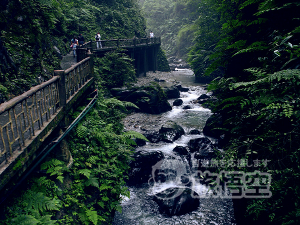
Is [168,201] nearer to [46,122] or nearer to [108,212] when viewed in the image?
[108,212]

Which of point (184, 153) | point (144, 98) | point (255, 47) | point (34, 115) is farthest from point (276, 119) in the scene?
point (144, 98)

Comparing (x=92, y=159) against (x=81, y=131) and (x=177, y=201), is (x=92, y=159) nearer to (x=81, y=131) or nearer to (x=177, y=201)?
(x=81, y=131)

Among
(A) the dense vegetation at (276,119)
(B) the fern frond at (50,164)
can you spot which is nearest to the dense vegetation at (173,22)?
(A) the dense vegetation at (276,119)

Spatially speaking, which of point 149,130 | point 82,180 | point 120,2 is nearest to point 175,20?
point 120,2

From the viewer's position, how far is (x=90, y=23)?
25109mm

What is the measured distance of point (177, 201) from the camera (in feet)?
29.5

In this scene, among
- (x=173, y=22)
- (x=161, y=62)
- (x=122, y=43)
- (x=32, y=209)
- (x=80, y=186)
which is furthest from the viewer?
(x=173, y=22)

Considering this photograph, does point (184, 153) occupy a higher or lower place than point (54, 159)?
lower

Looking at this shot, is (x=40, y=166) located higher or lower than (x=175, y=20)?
lower

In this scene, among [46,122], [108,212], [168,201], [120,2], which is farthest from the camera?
[120,2]

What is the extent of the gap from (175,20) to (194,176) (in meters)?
59.0

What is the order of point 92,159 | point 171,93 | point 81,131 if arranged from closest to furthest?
1. point 92,159
2. point 81,131
3. point 171,93

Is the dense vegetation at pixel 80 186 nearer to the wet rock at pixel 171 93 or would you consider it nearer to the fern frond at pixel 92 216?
the fern frond at pixel 92 216

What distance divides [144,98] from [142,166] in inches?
344
